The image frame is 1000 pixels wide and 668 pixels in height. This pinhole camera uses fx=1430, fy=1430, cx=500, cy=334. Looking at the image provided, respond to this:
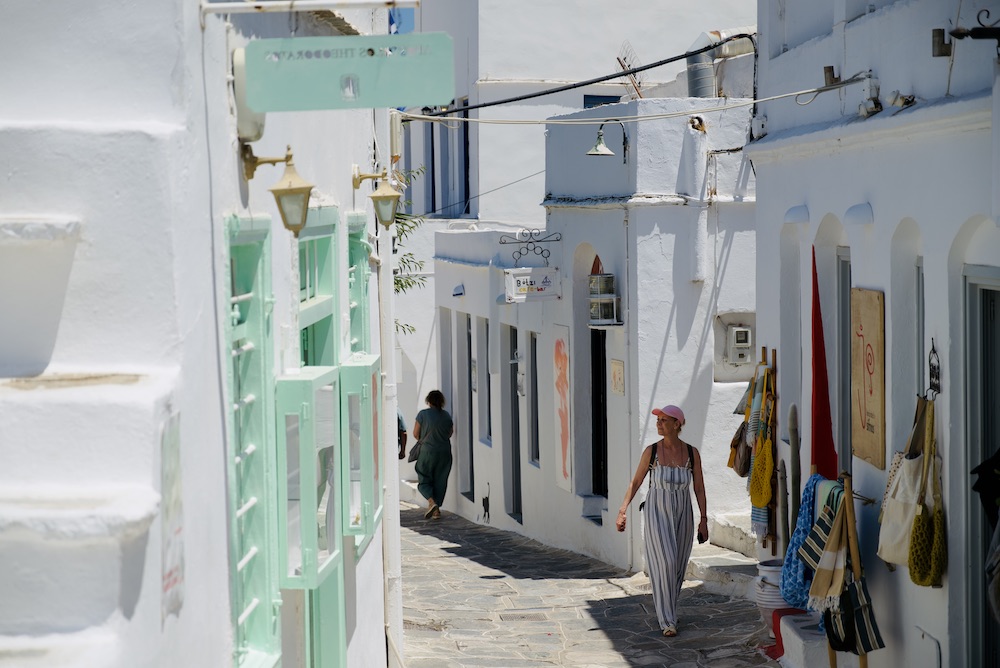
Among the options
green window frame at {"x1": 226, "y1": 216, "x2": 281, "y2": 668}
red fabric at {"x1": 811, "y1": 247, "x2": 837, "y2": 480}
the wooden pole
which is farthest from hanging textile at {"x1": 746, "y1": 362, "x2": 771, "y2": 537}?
green window frame at {"x1": 226, "y1": 216, "x2": 281, "y2": 668}

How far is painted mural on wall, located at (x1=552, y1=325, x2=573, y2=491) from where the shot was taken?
598 inches

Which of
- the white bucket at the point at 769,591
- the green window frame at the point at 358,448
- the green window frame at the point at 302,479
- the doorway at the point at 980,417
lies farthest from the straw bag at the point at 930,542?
the green window frame at the point at 302,479

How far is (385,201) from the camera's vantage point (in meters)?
7.96

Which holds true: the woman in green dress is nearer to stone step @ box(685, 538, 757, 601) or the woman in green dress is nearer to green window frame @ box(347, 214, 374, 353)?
stone step @ box(685, 538, 757, 601)

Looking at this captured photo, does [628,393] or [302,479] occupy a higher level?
[302,479]

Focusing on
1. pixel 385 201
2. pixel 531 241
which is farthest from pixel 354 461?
pixel 531 241

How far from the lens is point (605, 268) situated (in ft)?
47.0

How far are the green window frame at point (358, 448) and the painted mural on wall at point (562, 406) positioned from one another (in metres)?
7.42

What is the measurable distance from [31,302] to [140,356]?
37cm

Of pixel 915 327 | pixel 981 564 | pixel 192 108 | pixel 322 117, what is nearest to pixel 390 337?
pixel 322 117

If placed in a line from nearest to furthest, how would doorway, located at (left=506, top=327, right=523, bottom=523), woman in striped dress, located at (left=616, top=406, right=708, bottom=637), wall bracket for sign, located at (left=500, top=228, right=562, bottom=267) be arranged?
woman in striped dress, located at (left=616, top=406, right=708, bottom=637)
wall bracket for sign, located at (left=500, top=228, right=562, bottom=267)
doorway, located at (left=506, top=327, right=523, bottom=523)

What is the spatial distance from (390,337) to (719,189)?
480 centimetres

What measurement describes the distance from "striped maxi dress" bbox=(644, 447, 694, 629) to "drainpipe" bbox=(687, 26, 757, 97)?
592cm

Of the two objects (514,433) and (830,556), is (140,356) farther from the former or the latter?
(514,433)
